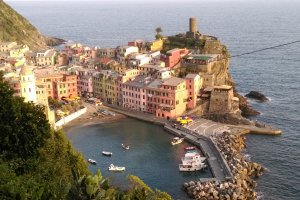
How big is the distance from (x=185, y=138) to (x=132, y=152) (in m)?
6.77

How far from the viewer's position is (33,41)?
103 meters

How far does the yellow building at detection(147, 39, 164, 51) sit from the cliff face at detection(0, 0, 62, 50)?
33.0 meters

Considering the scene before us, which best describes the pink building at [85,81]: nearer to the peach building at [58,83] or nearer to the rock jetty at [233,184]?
the peach building at [58,83]

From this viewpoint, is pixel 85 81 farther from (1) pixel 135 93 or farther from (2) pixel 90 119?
(2) pixel 90 119

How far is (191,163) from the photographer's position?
41844mm

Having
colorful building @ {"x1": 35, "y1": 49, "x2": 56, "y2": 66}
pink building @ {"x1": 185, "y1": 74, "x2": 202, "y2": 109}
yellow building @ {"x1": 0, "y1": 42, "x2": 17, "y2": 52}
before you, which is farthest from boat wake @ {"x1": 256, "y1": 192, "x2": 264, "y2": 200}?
yellow building @ {"x1": 0, "y1": 42, "x2": 17, "y2": 52}

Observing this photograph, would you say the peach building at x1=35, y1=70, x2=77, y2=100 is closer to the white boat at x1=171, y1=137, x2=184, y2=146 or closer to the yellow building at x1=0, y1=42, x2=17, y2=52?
the yellow building at x1=0, y1=42, x2=17, y2=52

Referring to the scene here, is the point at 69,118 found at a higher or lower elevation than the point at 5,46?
lower

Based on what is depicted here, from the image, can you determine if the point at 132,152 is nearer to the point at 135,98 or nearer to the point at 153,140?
the point at 153,140

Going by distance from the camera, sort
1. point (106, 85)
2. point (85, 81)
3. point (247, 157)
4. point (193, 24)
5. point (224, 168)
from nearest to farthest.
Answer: point (224, 168)
point (247, 157)
point (106, 85)
point (85, 81)
point (193, 24)

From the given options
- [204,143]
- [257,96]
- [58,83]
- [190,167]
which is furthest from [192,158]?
[257,96]

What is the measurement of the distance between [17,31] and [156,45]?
41.4m

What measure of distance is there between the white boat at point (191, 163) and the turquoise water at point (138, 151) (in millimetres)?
510

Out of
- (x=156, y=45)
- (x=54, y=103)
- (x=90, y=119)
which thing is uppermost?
(x=156, y=45)
